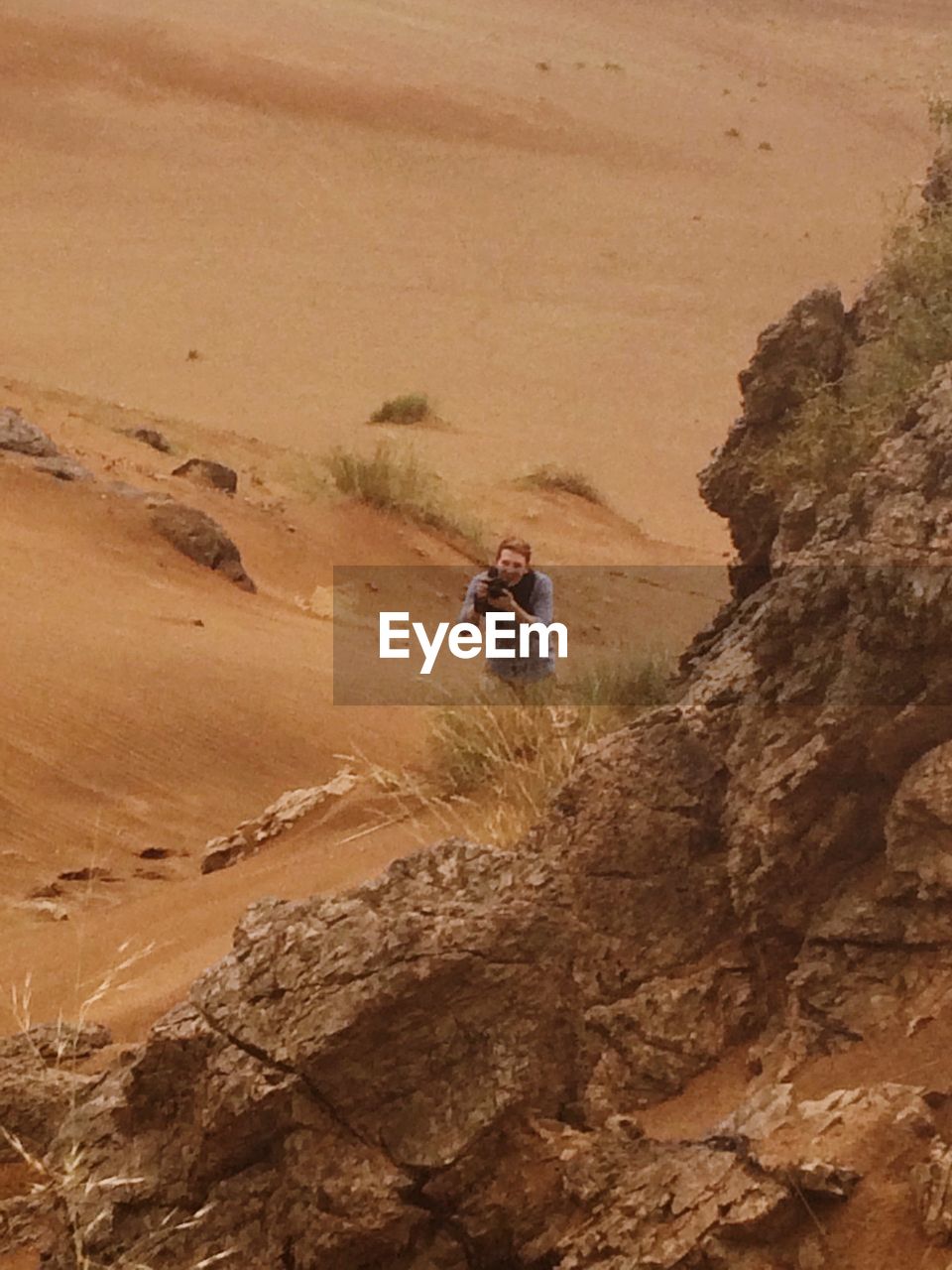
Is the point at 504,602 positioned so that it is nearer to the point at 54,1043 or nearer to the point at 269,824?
the point at 269,824

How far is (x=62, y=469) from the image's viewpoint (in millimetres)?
10469

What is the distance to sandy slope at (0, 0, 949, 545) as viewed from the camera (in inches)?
830

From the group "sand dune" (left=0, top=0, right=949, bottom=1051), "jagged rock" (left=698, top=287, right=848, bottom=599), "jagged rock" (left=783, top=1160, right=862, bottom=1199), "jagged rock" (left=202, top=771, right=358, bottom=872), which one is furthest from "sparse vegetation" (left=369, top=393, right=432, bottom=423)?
"jagged rock" (left=783, top=1160, right=862, bottom=1199)

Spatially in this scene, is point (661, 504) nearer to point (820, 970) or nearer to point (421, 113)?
point (820, 970)

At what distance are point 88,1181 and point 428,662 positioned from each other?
20.5 feet

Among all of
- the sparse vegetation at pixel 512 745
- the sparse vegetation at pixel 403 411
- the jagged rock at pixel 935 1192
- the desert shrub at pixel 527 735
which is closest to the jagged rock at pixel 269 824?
the sparse vegetation at pixel 512 745

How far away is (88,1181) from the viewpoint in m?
2.86

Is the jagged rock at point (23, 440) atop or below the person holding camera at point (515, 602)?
atop

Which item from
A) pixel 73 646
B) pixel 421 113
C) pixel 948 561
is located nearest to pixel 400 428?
pixel 73 646

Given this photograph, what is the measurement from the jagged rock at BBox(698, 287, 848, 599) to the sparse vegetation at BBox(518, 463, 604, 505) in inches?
395

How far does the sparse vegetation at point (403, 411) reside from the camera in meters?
19.4

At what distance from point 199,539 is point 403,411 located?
980cm

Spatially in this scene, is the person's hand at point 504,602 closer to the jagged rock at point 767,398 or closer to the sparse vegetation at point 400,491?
the jagged rock at point 767,398

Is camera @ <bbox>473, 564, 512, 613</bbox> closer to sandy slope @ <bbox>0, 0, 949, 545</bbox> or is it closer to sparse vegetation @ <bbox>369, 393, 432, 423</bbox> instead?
sandy slope @ <bbox>0, 0, 949, 545</bbox>
